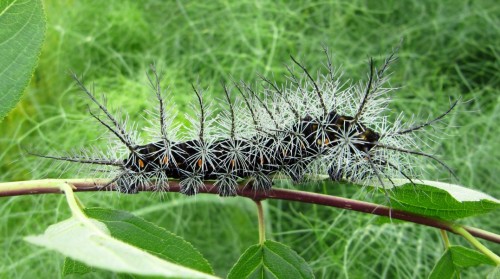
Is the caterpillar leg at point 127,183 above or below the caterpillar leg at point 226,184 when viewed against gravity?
below

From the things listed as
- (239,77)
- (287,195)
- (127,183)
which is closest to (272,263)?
(287,195)

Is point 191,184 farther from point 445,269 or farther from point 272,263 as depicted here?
point 445,269

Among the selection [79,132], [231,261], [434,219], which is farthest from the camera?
[79,132]

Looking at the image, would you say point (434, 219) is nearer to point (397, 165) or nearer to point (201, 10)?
point (397, 165)

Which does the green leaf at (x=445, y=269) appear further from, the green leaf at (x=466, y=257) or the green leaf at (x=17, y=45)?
the green leaf at (x=17, y=45)

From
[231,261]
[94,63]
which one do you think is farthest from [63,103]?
[231,261]

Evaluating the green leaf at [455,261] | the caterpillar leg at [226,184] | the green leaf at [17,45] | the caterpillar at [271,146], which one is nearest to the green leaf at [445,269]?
the green leaf at [455,261]

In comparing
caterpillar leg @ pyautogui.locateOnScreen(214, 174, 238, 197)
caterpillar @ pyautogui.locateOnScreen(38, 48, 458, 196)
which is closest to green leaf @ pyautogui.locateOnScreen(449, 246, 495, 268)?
caterpillar @ pyautogui.locateOnScreen(38, 48, 458, 196)
